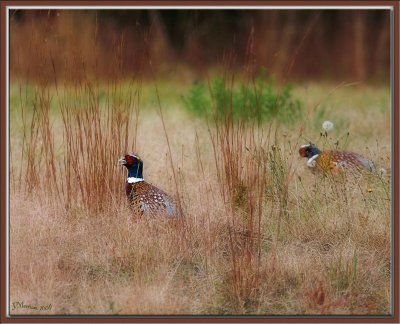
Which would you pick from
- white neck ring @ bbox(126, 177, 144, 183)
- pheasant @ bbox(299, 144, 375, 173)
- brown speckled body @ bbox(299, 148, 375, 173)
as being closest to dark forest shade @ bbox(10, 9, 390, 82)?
pheasant @ bbox(299, 144, 375, 173)

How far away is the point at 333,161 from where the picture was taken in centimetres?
538

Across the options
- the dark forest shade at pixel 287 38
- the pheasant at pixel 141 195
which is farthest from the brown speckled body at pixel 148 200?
the dark forest shade at pixel 287 38

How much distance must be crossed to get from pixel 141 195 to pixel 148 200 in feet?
0.18

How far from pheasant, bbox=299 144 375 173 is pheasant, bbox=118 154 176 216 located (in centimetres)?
118

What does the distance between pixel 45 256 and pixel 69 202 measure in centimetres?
56

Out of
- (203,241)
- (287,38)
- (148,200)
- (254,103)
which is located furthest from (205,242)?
(287,38)

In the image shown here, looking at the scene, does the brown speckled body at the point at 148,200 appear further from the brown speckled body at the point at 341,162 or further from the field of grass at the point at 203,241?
the brown speckled body at the point at 341,162

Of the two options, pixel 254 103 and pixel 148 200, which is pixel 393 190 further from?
pixel 254 103

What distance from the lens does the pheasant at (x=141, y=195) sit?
458cm

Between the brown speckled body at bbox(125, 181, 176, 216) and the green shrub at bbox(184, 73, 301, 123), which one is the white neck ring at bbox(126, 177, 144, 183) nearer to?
the brown speckled body at bbox(125, 181, 176, 216)

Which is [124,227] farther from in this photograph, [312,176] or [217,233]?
[312,176]

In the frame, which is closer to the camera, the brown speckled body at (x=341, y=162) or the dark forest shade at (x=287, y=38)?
the brown speckled body at (x=341, y=162)

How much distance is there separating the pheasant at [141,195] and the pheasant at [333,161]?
1179mm

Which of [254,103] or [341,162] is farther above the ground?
[254,103]
